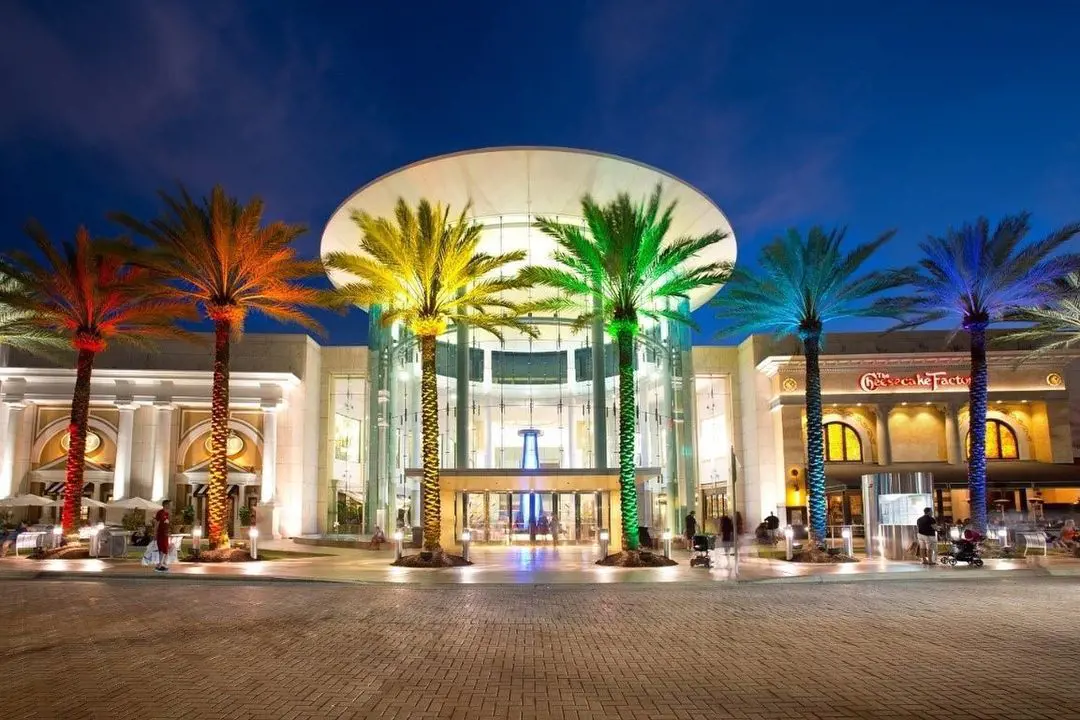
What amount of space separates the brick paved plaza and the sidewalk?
3.58 m

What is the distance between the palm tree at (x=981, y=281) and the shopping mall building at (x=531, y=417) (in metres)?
9.98

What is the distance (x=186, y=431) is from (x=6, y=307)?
14.2 m

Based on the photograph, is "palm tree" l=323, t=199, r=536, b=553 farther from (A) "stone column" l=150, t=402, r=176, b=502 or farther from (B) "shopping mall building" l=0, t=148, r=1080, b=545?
(A) "stone column" l=150, t=402, r=176, b=502

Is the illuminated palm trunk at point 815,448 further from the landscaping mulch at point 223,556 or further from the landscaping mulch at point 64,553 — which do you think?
the landscaping mulch at point 64,553

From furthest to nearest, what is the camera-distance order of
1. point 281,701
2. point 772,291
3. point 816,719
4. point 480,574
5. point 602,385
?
point 602,385 < point 772,291 < point 480,574 < point 281,701 < point 816,719

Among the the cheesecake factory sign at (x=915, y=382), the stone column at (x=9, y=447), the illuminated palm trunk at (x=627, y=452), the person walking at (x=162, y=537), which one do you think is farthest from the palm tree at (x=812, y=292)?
the stone column at (x=9, y=447)

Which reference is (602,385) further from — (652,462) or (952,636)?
(952,636)

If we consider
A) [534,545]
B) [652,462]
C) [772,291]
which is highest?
[772,291]

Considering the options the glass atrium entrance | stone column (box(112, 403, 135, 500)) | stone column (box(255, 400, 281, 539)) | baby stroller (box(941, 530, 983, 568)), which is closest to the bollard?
baby stroller (box(941, 530, 983, 568))

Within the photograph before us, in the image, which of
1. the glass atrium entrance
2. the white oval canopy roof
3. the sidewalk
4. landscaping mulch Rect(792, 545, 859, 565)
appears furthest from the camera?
the glass atrium entrance

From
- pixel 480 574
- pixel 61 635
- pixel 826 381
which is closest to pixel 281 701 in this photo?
pixel 61 635

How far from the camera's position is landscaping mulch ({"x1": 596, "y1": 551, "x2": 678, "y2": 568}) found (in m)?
25.2

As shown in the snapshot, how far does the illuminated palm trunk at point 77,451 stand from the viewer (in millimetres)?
29547

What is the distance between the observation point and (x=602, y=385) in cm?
3709
